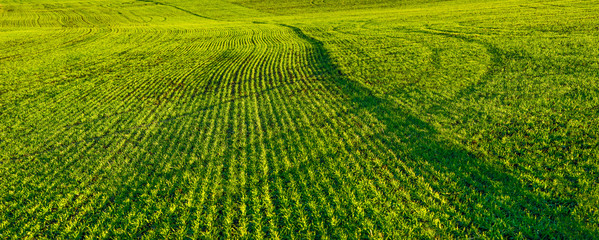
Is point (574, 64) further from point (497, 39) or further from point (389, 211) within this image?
point (389, 211)

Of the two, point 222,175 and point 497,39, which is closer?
point 222,175

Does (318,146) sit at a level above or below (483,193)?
above

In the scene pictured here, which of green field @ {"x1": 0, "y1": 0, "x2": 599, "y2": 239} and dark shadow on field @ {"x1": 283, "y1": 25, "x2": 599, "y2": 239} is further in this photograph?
green field @ {"x1": 0, "y1": 0, "x2": 599, "y2": 239}

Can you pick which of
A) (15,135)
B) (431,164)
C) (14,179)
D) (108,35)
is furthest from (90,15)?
(431,164)

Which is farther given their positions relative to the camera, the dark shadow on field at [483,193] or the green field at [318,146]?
the green field at [318,146]

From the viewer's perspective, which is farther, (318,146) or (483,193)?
(318,146)
